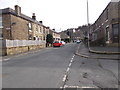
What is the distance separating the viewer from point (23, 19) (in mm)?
32469

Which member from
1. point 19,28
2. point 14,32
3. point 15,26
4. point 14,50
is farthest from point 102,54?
point 19,28

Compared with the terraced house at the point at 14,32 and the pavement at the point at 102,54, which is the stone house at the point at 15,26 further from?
the pavement at the point at 102,54

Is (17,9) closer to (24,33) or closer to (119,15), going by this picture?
(24,33)

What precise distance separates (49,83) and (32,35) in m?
31.3

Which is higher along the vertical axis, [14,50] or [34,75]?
[14,50]

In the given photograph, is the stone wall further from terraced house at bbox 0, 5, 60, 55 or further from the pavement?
the pavement

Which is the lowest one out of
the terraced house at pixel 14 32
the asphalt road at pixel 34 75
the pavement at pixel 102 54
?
the asphalt road at pixel 34 75

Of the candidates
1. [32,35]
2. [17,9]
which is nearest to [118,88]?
[17,9]

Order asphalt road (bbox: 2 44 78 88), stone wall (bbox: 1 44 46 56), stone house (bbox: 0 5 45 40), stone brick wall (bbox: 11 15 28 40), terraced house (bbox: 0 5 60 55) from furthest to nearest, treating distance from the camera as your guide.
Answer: stone brick wall (bbox: 11 15 28 40)
stone house (bbox: 0 5 45 40)
terraced house (bbox: 0 5 60 55)
stone wall (bbox: 1 44 46 56)
asphalt road (bbox: 2 44 78 88)

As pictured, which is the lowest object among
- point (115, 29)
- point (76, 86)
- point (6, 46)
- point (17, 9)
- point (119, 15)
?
point (76, 86)

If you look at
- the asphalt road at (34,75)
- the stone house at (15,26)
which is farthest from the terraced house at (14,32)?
the asphalt road at (34,75)

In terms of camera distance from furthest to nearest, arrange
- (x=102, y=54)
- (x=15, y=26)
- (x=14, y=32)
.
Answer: (x=15, y=26) < (x=14, y=32) < (x=102, y=54)

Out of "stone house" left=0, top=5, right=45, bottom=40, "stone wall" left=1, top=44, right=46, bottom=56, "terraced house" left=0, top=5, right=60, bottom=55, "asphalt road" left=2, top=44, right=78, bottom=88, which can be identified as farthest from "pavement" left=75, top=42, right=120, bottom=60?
"stone house" left=0, top=5, right=45, bottom=40

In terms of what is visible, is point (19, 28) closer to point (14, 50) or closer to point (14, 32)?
point (14, 32)
